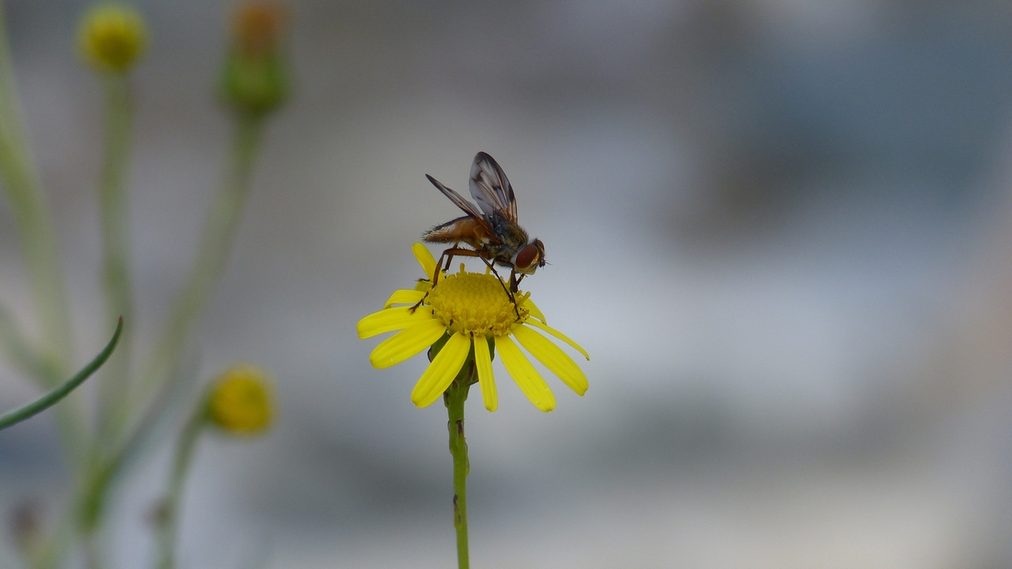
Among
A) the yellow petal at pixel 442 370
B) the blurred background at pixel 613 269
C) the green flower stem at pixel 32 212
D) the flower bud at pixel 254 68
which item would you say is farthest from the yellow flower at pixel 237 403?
the blurred background at pixel 613 269

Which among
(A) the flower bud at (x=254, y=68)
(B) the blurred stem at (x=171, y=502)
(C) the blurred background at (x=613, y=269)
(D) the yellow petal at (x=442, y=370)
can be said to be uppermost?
(C) the blurred background at (x=613, y=269)

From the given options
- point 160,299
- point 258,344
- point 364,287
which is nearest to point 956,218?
point 364,287

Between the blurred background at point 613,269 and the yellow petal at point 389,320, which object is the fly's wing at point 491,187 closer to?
the yellow petal at point 389,320

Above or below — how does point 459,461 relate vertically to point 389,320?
below

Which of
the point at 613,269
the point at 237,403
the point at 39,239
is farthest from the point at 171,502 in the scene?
the point at 613,269

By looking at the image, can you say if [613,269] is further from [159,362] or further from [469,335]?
[469,335]

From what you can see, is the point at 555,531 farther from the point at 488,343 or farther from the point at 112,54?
the point at 488,343

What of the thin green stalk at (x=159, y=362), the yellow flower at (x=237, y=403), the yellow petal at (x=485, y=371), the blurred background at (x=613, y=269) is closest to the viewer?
the yellow petal at (x=485, y=371)
